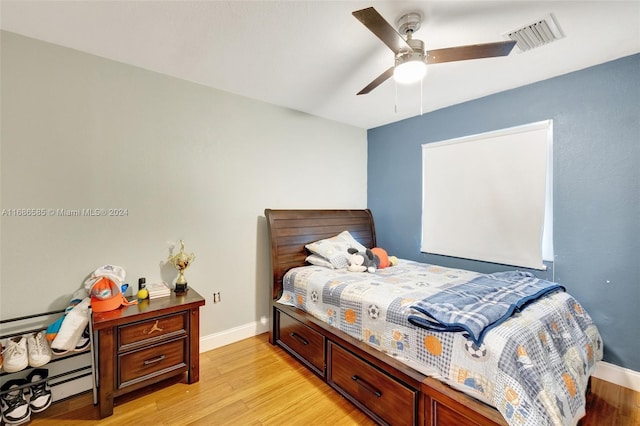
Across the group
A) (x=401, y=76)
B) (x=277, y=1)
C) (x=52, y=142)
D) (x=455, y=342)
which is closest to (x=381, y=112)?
(x=401, y=76)

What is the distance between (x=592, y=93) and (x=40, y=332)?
4.53 meters

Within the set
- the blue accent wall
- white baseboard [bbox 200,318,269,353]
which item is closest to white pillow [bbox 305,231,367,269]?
white baseboard [bbox 200,318,269,353]

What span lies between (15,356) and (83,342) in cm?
31

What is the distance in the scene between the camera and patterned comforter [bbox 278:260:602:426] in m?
1.28

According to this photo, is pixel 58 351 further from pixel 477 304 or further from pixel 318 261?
pixel 477 304

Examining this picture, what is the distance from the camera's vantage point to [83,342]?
6.07 ft

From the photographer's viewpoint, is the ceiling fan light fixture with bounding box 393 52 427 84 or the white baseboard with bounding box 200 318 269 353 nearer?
the ceiling fan light fixture with bounding box 393 52 427 84

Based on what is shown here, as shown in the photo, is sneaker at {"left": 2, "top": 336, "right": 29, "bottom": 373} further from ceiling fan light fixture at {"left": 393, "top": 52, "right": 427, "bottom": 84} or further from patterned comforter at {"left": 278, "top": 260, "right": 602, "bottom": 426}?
ceiling fan light fixture at {"left": 393, "top": 52, "right": 427, "bottom": 84}

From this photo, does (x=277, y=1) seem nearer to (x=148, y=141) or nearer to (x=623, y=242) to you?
(x=148, y=141)

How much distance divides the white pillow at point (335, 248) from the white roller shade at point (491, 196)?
40.7 inches

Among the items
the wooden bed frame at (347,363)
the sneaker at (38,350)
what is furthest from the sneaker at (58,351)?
the wooden bed frame at (347,363)

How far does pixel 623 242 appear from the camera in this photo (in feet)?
7.13

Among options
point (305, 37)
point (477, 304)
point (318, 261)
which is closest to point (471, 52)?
point (305, 37)

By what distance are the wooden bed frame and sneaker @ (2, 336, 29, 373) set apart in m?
1.75
